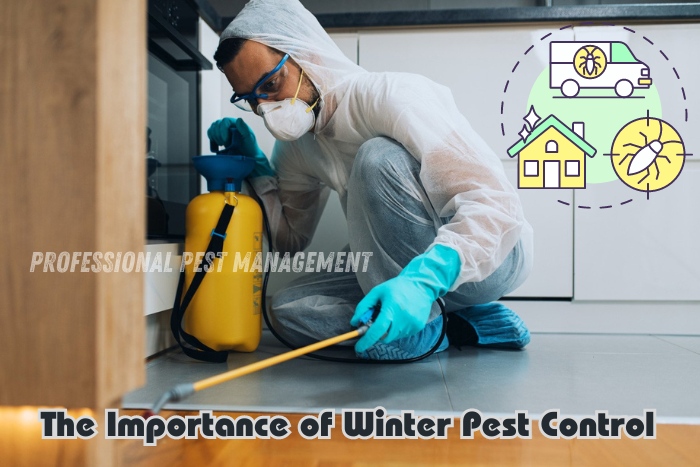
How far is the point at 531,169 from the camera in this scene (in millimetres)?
1620

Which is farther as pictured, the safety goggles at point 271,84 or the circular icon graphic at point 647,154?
the circular icon graphic at point 647,154

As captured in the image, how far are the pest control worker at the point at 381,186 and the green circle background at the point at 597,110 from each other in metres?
0.50

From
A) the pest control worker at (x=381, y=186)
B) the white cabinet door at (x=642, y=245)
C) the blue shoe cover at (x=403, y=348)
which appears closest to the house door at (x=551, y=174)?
the white cabinet door at (x=642, y=245)

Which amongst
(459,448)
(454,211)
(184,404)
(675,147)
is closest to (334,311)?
(454,211)

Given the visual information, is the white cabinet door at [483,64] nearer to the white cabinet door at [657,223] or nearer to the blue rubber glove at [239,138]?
the white cabinet door at [657,223]

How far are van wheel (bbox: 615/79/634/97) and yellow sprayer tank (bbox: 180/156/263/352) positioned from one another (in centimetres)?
114

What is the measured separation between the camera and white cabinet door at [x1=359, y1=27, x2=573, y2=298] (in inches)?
62.9

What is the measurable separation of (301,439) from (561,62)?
4.50ft

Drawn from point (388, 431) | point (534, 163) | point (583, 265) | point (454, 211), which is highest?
point (534, 163)

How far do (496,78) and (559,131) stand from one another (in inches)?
9.7

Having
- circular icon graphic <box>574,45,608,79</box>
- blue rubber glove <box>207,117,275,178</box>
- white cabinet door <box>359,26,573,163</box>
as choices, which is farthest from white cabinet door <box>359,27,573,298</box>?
blue rubber glove <box>207,117,275,178</box>

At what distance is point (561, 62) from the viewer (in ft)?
5.29

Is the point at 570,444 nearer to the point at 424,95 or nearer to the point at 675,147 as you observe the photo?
the point at 424,95

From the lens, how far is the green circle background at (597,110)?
1.60m
